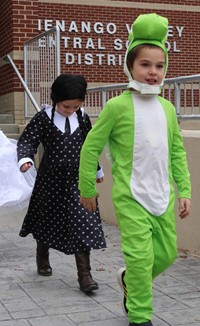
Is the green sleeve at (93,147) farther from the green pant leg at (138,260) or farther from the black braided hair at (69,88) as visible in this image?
the black braided hair at (69,88)

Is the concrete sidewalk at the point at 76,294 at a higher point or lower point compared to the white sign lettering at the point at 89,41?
lower

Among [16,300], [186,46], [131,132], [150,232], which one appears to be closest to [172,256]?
[150,232]

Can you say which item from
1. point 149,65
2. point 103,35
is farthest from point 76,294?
point 103,35

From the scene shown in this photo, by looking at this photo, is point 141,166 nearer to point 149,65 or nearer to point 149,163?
point 149,163

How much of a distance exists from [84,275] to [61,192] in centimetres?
67

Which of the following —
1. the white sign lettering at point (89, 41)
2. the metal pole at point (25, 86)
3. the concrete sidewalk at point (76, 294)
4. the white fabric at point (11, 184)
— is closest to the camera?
the concrete sidewalk at point (76, 294)

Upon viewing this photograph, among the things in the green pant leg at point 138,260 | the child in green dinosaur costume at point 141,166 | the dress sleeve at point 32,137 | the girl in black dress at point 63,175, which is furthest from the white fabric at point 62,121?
the green pant leg at point 138,260

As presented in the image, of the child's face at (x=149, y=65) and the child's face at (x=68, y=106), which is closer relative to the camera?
the child's face at (x=149, y=65)

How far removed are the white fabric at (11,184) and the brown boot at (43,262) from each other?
74cm

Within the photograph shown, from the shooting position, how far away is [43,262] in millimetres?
5281

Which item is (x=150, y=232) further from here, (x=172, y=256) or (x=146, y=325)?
(x=146, y=325)

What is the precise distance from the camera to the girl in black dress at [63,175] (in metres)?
4.80

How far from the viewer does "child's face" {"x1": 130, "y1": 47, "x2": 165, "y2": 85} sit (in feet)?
12.4

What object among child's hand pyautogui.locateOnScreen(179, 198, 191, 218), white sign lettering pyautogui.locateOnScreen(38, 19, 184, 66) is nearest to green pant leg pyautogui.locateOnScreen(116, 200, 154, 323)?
child's hand pyautogui.locateOnScreen(179, 198, 191, 218)
